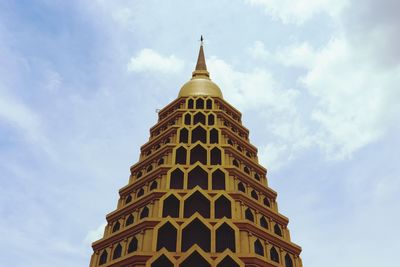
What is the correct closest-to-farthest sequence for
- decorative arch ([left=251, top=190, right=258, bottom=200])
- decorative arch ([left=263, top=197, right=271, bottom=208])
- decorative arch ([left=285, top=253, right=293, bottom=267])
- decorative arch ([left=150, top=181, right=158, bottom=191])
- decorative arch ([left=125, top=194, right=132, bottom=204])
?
decorative arch ([left=285, top=253, right=293, bottom=267]), decorative arch ([left=150, top=181, right=158, bottom=191]), decorative arch ([left=251, top=190, right=258, bottom=200]), decorative arch ([left=263, top=197, right=271, bottom=208]), decorative arch ([left=125, top=194, right=132, bottom=204])

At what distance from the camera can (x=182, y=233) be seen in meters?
17.6

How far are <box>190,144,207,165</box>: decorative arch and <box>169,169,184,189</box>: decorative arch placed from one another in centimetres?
177

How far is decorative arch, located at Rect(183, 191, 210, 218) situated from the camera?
756 inches

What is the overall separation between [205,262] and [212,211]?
339 centimetres

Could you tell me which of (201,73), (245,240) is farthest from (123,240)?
(201,73)

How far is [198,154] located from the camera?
23109 millimetres

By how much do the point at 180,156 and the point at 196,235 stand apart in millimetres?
6435

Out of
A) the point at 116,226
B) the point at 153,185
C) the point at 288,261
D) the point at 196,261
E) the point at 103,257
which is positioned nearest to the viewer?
the point at 196,261

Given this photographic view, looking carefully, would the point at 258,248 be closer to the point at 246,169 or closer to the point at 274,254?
the point at 274,254

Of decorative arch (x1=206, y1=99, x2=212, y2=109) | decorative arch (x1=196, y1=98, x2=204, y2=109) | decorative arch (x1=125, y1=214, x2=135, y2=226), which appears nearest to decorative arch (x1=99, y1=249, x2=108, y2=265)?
decorative arch (x1=125, y1=214, x2=135, y2=226)

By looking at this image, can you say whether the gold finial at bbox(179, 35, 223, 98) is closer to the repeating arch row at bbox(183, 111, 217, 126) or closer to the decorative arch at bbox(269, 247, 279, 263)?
the repeating arch row at bbox(183, 111, 217, 126)

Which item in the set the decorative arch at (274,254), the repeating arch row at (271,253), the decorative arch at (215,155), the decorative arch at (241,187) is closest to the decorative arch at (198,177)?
the decorative arch at (215,155)

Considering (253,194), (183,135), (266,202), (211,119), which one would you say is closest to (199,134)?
(183,135)

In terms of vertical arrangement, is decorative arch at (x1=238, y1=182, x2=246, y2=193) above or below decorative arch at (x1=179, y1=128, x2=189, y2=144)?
below
